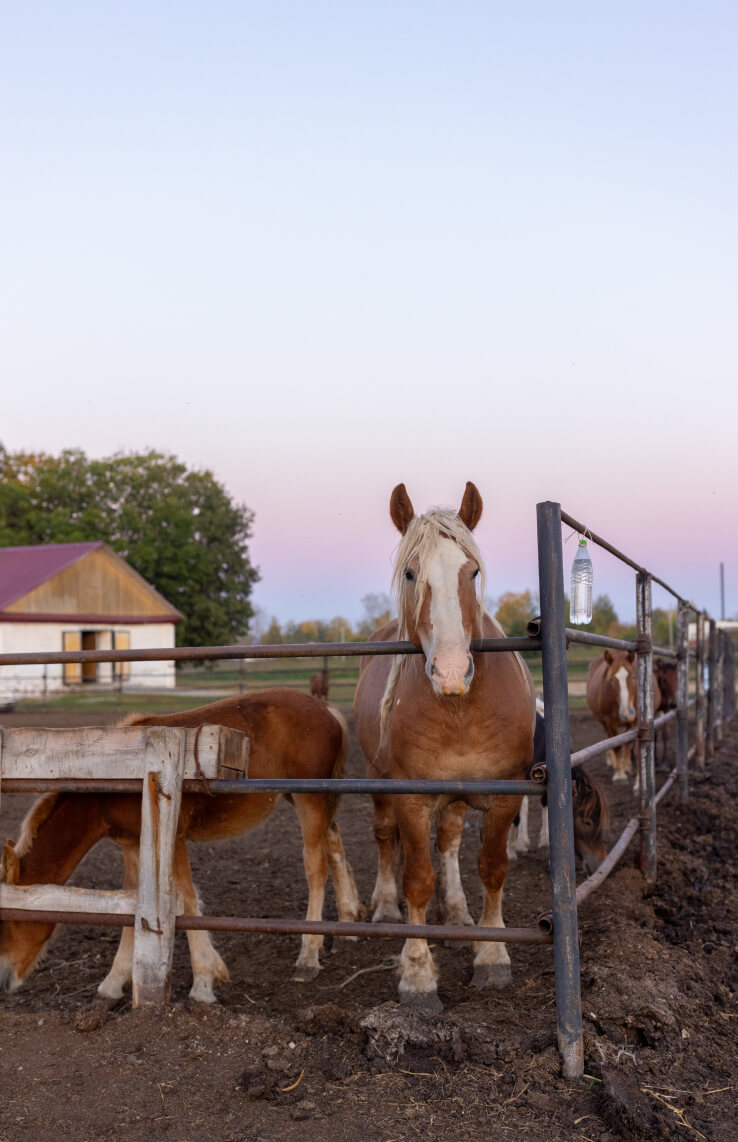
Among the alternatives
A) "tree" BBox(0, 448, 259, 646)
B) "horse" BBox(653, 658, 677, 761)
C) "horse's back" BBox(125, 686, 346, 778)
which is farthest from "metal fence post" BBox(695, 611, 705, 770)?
"tree" BBox(0, 448, 259, 646)

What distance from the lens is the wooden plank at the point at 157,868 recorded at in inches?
136

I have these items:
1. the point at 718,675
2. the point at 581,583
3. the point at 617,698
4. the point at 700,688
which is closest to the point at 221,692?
the point at 718,675

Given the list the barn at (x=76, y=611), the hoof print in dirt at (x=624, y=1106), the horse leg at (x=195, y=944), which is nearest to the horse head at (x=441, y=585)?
the hoof print in dirt at (x=624, y=1106)

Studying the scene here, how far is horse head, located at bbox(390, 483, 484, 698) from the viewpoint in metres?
3.21

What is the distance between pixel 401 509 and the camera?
3963 mm

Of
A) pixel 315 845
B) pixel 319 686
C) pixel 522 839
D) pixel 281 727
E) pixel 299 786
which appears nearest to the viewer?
pixel 299 786

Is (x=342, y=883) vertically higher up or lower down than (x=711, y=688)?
lower down

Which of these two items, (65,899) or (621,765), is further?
(621,765)

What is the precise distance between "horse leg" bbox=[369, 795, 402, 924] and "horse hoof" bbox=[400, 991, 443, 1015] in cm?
158

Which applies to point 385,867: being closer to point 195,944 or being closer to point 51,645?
point 195,944

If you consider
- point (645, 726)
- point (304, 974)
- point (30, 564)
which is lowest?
point (304, 974)

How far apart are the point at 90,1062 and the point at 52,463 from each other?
5142 centimetres

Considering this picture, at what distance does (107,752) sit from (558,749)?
178cm

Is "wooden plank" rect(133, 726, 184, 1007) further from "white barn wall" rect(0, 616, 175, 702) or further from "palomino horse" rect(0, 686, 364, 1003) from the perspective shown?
"white barn wall" rect(0, 616, 175, 702)
